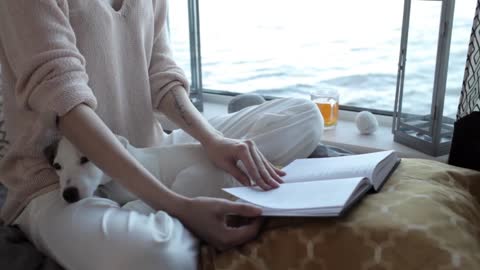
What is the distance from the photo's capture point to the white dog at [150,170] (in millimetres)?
968

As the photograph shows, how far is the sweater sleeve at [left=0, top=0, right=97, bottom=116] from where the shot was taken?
931mm

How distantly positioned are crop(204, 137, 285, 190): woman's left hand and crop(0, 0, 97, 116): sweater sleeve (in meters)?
0.25

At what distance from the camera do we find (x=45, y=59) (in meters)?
0.94

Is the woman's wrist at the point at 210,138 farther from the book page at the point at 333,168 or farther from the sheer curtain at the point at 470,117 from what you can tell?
the sheer curtain at the point at 470,117

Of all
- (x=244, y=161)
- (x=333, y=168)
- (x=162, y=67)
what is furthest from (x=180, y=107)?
(x=333, y=168)

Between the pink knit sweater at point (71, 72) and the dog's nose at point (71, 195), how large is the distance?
0.26ft

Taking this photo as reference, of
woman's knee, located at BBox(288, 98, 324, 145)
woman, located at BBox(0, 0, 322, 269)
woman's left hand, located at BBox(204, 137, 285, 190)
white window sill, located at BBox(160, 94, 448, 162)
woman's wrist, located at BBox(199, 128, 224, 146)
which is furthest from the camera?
white window sill, located at BBox(160, 94, 448, 162)

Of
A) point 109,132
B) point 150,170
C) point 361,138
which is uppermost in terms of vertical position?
point 109,132

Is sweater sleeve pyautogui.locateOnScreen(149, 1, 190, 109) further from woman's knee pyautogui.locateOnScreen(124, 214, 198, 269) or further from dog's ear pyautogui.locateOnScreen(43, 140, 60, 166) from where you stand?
woman's knee pyautogui.locateOnScreen(124, 214, 198, 269)

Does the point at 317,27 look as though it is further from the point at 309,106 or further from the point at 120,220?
the point at 120,220

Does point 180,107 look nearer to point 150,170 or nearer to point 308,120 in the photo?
point 150,170

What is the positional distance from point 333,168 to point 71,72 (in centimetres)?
48

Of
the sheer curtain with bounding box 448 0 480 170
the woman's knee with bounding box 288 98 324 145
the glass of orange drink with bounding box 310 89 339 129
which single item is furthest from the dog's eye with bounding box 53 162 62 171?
the glass of orange drink with bounding box 310 89 339 129

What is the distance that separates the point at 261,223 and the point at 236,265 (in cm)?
8
